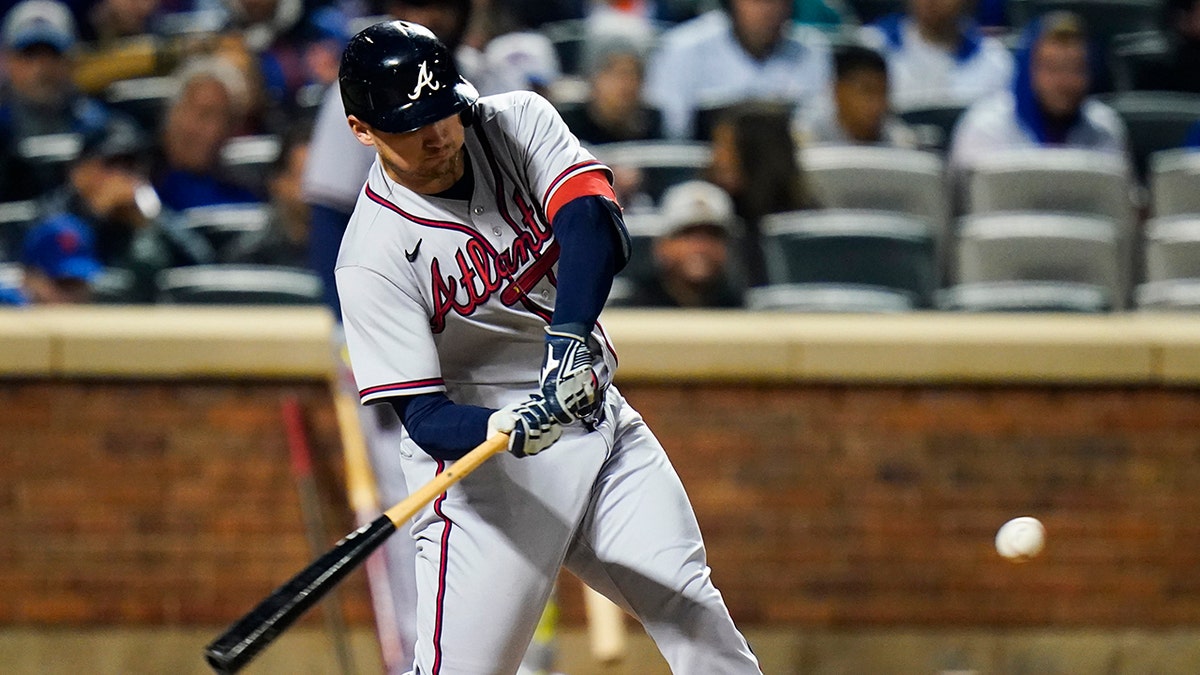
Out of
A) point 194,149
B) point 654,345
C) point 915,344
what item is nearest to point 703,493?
point 654,345

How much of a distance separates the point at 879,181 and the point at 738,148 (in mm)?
537

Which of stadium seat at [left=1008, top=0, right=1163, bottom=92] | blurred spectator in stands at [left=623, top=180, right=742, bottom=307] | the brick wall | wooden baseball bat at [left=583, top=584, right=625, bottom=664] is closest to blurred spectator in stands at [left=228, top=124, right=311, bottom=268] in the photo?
the brick wall

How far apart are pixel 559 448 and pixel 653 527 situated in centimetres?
23

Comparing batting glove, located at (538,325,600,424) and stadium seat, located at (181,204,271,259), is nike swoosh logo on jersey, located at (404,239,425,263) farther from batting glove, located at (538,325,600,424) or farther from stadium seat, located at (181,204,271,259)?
stadium seat, located at (181,204,271,259)

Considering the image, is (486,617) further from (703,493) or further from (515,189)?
(703,493)

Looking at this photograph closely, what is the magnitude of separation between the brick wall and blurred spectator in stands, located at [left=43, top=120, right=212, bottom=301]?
66 cm

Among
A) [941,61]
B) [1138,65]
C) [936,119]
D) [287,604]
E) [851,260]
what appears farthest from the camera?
[1138,65]

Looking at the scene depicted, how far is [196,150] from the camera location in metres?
5.71

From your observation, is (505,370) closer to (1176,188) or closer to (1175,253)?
(1175,253)

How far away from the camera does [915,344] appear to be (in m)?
4.70

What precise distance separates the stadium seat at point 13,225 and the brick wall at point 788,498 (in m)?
1.00

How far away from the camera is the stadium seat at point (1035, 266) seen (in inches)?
197

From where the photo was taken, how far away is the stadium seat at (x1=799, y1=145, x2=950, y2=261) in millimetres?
5324

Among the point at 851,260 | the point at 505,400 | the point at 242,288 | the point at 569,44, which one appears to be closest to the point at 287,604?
the point at 505,400
